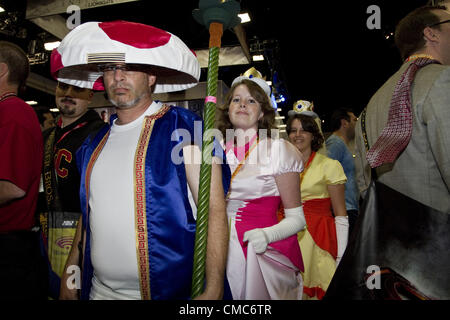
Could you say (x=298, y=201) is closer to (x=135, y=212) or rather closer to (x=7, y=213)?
(x=135, y=212)

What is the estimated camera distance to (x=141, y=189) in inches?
48.9

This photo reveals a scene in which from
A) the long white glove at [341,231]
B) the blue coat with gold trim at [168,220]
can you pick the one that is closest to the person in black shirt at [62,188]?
the blue coat with gold trim at [168,220]

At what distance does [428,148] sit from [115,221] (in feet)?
4.64

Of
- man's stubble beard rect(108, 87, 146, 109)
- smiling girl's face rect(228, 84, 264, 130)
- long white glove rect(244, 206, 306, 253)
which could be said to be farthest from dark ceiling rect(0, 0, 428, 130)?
man's stubble beard rect(108, 87, 146, 109)

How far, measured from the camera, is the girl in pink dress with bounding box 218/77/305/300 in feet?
6.29

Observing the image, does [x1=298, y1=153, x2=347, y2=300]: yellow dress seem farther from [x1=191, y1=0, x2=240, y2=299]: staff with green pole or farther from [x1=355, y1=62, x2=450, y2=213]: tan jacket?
[x1=191, y1=0, x2=240, y2=299]: staff with green pole

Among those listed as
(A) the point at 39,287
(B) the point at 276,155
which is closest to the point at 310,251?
(B) the point at 276,155

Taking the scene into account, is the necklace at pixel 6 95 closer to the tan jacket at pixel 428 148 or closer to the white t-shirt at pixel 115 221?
the white t-shirt at pixel 115 221

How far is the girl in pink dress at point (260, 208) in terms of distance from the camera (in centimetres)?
192

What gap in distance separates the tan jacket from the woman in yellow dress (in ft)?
4.21

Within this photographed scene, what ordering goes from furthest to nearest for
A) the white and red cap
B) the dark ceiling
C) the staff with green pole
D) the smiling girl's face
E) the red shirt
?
1. the dark ceiling
2. the smiling girl's face
3. the red shirt
4. the white and red cap
5. the staff with green pole

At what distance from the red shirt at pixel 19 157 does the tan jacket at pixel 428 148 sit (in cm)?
188

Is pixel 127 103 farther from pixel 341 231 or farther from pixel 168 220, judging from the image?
pixel 341 231
